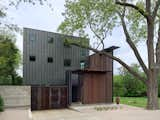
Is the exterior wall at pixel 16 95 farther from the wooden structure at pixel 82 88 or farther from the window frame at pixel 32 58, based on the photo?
the window frame at pixel 32 58

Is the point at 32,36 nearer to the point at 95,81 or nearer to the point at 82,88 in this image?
the point at 82,88

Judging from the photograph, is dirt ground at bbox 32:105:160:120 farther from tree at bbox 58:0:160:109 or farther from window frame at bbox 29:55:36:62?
window frame at bbox 29:55:36:62

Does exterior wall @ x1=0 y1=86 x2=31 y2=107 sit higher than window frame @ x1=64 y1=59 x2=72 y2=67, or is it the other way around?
window frame @ x1=64 y1=59 x2=72 y2=67

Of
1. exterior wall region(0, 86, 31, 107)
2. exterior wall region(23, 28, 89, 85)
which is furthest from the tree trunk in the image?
exterior wall region(0, 86, 31, 107)

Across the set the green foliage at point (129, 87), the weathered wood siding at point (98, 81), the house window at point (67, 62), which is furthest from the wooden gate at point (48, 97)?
the green foliage at point (129, 87)

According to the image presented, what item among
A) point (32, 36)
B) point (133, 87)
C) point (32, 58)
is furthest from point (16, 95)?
point (133, 87)

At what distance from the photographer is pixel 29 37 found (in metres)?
21.1

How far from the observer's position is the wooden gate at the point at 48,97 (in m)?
19.9

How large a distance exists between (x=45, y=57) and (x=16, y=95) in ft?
14.9

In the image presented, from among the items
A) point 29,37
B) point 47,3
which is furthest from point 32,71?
point 47,3

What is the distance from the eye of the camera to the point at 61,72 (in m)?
22.2

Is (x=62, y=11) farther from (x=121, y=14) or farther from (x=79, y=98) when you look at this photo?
(x=79, y=98)

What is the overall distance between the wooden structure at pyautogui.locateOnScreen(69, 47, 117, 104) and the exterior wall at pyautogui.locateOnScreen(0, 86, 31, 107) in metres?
3.92

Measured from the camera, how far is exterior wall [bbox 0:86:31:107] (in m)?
18.5
